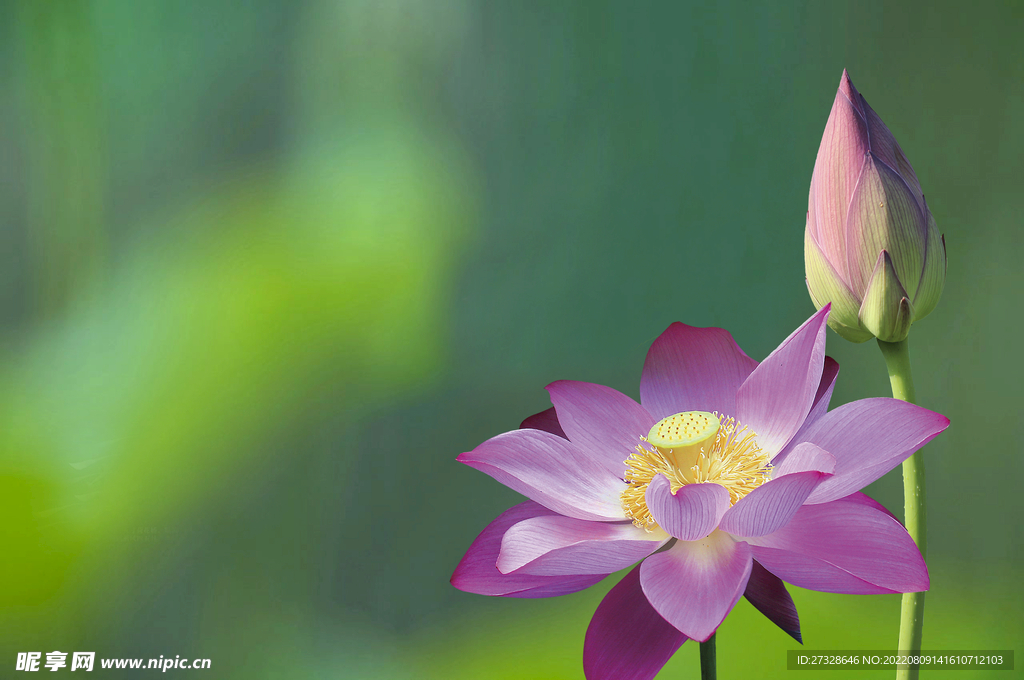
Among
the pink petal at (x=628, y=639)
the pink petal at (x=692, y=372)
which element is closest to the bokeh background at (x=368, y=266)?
the pink petal at (x=692, y=372)

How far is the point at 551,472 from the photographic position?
37cm

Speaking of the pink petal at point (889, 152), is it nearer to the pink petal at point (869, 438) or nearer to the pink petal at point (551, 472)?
the pink petal at point (869, 438)

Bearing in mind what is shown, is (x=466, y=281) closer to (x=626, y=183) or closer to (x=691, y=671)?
(x=626, y=183)

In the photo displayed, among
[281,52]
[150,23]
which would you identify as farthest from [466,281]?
[150,23]

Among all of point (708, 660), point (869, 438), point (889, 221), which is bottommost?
point (708, 660)

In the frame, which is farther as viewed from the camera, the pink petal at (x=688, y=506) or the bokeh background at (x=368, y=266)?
the bokeh background at (x=368, y=266)

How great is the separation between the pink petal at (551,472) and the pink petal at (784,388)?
0.27 feet

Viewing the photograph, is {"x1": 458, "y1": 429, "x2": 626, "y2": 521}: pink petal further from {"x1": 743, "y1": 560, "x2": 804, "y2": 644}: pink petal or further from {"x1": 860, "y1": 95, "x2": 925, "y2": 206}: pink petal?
{"x1": 860, "y1": 95, "x2": 925, "y2": 206}: pink petal

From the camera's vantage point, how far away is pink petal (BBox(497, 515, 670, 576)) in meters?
0.30

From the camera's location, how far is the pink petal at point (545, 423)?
43 cm

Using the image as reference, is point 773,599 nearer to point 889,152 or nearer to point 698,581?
point 698,581

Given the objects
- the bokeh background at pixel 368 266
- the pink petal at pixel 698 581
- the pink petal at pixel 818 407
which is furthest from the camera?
the bokeh background at pixel 368 266

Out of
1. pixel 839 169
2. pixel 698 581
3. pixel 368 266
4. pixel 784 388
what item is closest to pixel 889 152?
pixel 839 169

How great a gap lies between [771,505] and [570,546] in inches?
3.3
